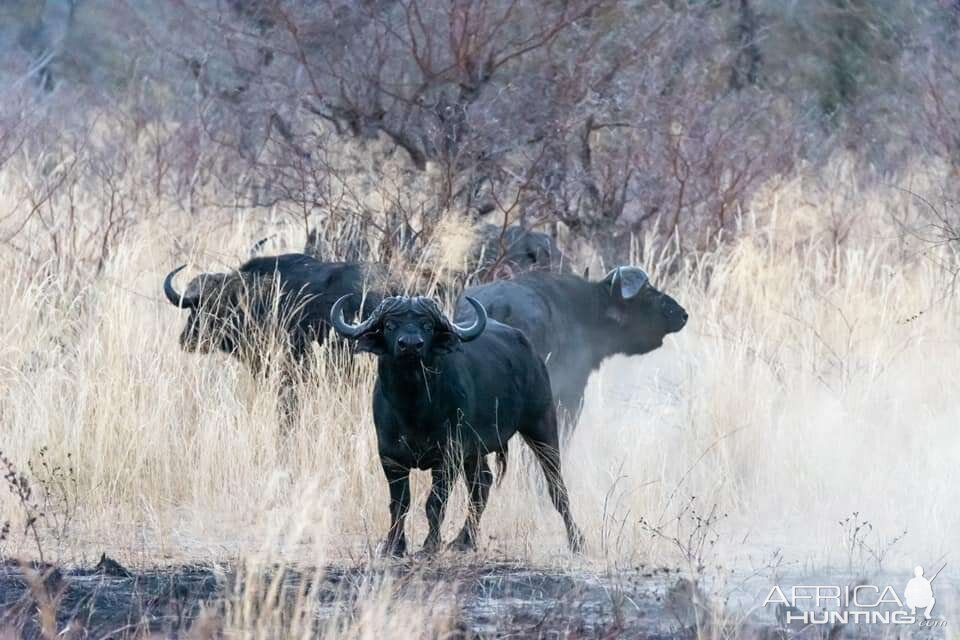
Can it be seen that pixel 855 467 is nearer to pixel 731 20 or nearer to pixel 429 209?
pixel 429 209

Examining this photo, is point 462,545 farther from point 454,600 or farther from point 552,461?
point 454,600

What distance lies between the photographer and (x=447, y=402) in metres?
6.58

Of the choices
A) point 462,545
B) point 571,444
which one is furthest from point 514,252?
point 462,545

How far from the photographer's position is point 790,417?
28.5 ft

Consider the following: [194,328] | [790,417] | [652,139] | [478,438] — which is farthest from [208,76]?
[478,438]

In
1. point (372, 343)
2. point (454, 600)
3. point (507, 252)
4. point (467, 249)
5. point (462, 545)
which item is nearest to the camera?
point (454, 600)

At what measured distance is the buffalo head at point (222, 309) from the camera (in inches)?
350

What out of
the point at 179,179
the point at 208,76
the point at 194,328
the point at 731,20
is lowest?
the point at 194,328

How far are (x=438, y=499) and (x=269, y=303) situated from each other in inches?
107

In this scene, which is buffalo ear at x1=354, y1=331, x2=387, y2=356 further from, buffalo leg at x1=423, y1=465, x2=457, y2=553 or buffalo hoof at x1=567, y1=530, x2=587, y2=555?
buffalo hoof at x1=567, y1=530, x2=587, y2=555

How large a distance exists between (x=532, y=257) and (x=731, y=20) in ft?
35.8

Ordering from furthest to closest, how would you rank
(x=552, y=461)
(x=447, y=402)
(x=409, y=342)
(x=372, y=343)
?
(x=552, y=461), (x=447, y=402), (x=372, y=343), (x=409, y=342)

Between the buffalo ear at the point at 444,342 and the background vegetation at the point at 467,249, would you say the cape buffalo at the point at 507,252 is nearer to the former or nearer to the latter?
the background vegetation at the point at 467,249

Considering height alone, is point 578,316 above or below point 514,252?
below
